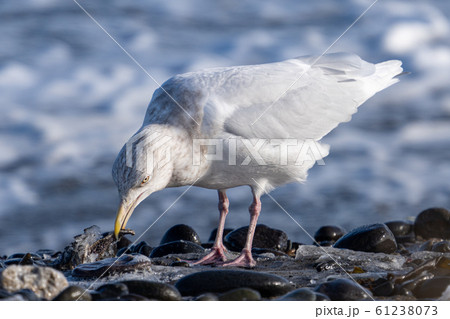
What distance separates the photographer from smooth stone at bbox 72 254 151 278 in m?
5.04

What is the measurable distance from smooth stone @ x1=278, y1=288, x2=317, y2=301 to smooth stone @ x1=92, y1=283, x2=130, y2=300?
1.05m

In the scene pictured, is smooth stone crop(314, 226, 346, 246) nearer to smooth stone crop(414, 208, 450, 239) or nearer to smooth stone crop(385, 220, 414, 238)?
smooth stone crop(385, 220, 414, 238)

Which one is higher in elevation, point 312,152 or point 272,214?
point 312,152

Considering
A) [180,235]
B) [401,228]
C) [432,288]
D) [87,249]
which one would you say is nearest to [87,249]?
[87,249]

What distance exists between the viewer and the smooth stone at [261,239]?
261 inches

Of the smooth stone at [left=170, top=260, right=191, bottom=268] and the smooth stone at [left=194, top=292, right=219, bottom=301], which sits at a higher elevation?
the smooth stone at [left=170, top=260, right=191, bottom=268]

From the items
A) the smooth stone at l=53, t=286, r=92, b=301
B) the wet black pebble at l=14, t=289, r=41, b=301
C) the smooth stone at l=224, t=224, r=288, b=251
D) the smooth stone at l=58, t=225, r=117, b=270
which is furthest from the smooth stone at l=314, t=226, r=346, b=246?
the wet black pebble at l=14, t=289, r=41, b=301

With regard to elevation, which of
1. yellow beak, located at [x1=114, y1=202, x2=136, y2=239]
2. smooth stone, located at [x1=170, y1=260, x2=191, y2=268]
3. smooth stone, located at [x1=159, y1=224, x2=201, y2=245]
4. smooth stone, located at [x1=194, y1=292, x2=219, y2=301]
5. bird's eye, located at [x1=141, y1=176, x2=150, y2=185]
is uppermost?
bird's eye, located at [x1=141, y1=176, x2=150, y2=185]

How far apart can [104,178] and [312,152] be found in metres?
4.73
